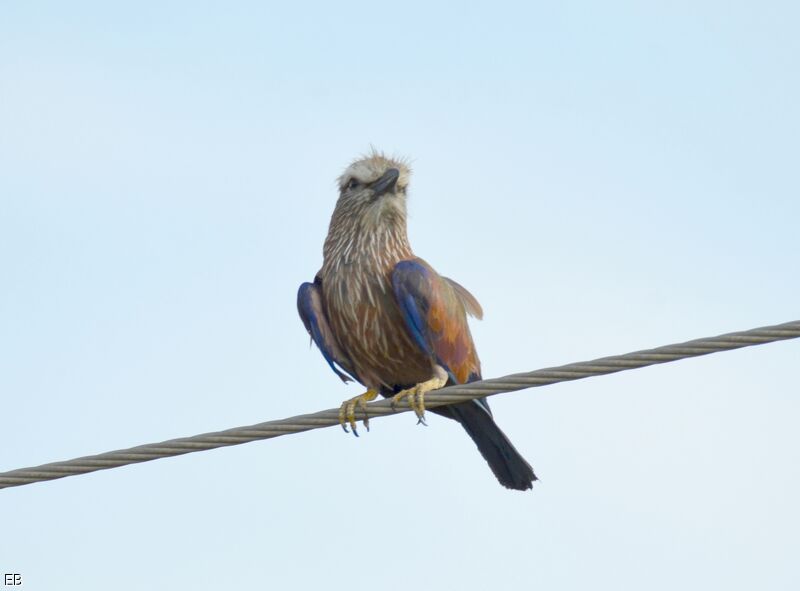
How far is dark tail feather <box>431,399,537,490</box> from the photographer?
889 cm

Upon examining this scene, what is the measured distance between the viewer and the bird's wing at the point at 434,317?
881 centimetres

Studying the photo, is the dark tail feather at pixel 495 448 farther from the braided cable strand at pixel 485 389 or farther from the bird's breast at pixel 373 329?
the braided cable strand at pixel 485 389

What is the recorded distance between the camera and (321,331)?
30.4 feet

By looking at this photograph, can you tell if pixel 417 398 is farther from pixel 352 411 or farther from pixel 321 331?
pixel 321 331

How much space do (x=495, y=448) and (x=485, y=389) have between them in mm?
2241

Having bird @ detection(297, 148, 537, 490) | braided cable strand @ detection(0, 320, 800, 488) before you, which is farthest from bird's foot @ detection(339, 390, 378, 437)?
braided cable strand @ detection(0, 320, 800, 488)

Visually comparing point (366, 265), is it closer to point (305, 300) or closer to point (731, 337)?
point (305, 300)

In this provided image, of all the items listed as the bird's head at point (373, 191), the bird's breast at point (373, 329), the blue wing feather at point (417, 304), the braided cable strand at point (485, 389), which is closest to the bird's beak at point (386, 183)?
the bird's head at point (373, 191)

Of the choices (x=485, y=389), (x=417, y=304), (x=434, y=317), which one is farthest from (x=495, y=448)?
(x=485, y=389)

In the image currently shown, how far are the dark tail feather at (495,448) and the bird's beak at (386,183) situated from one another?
1557 mm

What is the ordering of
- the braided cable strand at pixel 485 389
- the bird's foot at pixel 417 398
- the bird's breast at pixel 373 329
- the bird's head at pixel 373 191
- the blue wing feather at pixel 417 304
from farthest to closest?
the bird's head at pixel 373 191 < the bird's breast at pixel 373 329 < the blue wing feather at pixel 417 304 < the bird's foot at pixel 417 398 < the braided cable strand at pixel 485 389

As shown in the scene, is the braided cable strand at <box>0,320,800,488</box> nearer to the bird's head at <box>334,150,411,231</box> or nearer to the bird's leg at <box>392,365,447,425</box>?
the bird's leg at <box>392,365,447,425</box>

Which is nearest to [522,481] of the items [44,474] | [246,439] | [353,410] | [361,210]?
[353,410]

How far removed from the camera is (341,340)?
30.2 ft
